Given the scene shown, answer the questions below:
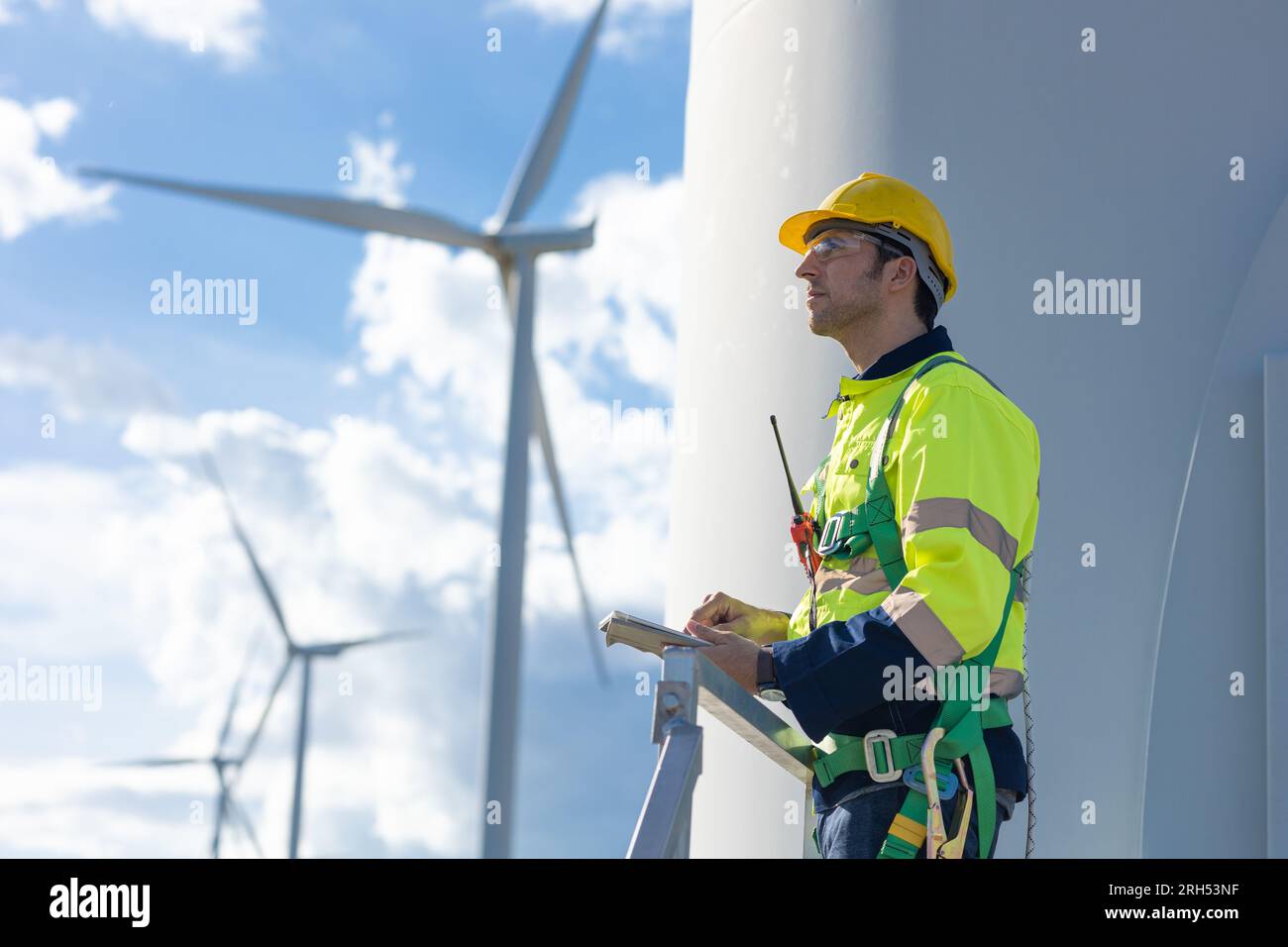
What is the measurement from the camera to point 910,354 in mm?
4336

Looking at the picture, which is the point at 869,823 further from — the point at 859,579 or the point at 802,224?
the point at 802,224

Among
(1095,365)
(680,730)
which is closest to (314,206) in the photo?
(1095,365)

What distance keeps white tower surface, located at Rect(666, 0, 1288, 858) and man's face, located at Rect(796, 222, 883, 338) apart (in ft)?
6.70

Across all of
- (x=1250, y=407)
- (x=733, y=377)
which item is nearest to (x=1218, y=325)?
(x=1250, y=407)

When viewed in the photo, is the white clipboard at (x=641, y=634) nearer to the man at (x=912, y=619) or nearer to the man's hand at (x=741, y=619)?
the man at (x=912, y=619)

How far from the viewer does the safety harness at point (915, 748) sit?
3641 millimetres

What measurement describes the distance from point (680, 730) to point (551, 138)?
16.0 meters

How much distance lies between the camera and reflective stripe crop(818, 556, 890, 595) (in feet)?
13.1

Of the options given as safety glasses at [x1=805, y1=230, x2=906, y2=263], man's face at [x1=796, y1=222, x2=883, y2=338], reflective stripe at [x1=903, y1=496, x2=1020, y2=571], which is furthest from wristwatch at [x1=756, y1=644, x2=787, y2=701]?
safety glasses at [x1=805, y1=230, x2=906, y2=263]

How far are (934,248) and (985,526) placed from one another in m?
1.11

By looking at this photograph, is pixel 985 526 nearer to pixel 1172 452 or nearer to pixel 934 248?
pixel 934 248
